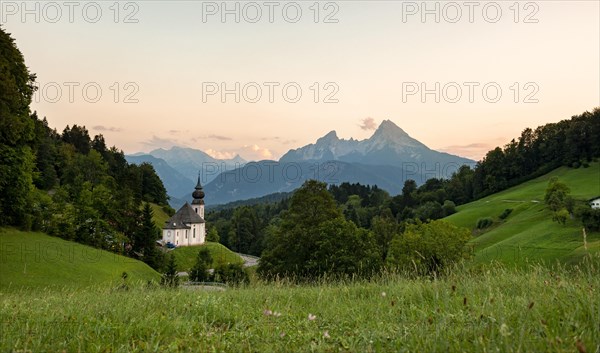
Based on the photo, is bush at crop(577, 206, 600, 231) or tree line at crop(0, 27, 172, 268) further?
bush at crop(577, 206, 600, 231)

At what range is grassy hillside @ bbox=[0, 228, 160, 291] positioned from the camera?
30938 millimetres

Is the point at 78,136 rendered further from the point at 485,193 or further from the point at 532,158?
the point at 532,158

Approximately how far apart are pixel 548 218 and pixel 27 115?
3179 inches

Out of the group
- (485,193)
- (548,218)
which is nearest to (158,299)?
(548,218)

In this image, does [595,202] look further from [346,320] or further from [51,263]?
[346,320]

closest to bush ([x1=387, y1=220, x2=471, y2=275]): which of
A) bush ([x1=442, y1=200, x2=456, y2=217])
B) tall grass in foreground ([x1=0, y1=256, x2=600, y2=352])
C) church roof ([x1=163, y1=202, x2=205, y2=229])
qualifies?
tall grass in foreground ([x1=0, y1=256, x2=600, y2=352])

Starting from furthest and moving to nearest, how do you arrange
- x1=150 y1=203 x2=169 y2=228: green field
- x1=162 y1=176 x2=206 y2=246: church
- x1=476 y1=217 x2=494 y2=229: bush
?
x1=150 y1=203 x2=169 y2=228: green field
x1=162 y1=176 x2=206 y2=246: church
x1=476 y1=217 x2=494 y2=229: bush

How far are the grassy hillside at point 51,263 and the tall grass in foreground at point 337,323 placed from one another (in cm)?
2341

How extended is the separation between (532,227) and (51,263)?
7257 cm

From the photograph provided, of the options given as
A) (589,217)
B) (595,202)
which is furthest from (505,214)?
(589,217)

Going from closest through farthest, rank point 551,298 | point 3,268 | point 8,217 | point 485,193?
1. point 551,298
2. point 3,268
3. point 8,217
4. point 485,193

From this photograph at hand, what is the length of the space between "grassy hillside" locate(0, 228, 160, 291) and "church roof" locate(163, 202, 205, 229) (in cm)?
4305

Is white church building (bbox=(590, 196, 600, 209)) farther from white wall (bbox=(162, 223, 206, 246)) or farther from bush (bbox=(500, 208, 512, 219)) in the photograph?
white wall (bbox=(162, 223, 206, 246))

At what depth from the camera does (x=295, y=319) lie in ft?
21.2
